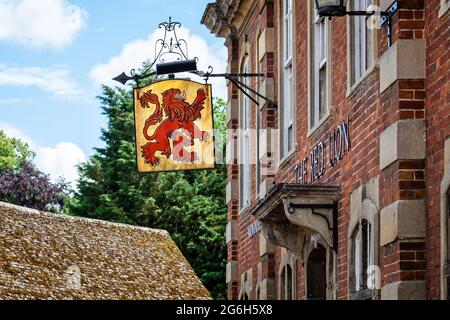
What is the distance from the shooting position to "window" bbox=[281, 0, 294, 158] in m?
21.6

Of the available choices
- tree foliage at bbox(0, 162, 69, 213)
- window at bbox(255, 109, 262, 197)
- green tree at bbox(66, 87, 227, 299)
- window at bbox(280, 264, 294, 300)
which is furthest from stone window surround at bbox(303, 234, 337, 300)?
tree foliage at bbox(0, 162, 69, 213)

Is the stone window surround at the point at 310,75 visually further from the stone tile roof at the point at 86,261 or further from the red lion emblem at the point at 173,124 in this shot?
the stone tile roof at the point at 86,261

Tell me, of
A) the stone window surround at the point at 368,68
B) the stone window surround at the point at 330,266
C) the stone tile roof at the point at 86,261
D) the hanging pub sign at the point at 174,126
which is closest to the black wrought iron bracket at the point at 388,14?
the stone window surround at the point at 368,68

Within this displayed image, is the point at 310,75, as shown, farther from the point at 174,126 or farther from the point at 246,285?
the point at 246,285

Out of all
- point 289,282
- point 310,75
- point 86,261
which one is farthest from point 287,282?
point 86,261

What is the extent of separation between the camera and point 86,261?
141 feet

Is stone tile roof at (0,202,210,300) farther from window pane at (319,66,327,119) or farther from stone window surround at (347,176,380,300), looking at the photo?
stone window surround at (347,176,380,300)

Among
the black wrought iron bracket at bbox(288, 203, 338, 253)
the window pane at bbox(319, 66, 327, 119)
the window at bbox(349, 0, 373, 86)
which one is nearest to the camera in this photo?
the window at bbox(349, 0, 373, 86)

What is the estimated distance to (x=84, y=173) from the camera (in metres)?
53.5

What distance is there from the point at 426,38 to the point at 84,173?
4015 centimetres

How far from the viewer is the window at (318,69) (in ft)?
61.8

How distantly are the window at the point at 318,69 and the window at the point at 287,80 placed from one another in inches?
72.7

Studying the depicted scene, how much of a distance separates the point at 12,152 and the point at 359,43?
5971cm
